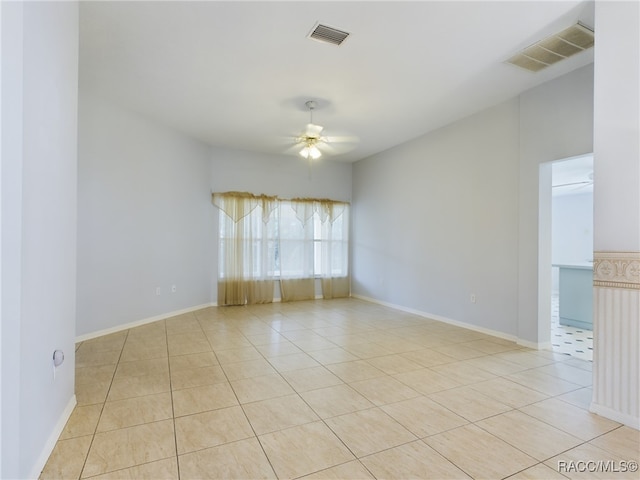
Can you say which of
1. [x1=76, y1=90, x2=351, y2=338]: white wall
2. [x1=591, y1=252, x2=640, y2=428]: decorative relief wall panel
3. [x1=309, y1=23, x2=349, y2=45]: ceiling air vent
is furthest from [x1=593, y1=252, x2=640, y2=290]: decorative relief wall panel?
[x1=76, y1=90, x2=351, y2=338]: white wall

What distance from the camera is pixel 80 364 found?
3010 mm

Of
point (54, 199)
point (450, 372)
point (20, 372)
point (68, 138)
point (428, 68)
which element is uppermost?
point (428, 68)

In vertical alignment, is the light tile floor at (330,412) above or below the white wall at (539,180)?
below

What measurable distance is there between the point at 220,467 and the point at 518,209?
3867 millimetres

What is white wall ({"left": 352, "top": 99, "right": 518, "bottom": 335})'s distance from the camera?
4.00m

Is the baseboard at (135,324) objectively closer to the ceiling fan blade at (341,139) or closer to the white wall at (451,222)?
the white wall at (451,222)

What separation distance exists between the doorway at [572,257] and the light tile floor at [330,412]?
37.4 inches

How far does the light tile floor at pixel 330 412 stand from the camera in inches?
66.9

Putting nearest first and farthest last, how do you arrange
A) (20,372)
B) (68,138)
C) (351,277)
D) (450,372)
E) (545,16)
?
(20,372) < (68,138) < (545,16) < (450,372) < (351,277)

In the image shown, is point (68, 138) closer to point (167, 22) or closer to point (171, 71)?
point (167, 22)

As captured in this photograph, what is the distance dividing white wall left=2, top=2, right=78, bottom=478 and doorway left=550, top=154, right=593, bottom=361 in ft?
14.1

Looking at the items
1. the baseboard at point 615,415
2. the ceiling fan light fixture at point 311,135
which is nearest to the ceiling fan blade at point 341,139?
the ceiling fan light fixture at point 311,135

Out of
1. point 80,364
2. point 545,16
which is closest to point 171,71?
point 80,364

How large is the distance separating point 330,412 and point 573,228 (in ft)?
27.9
